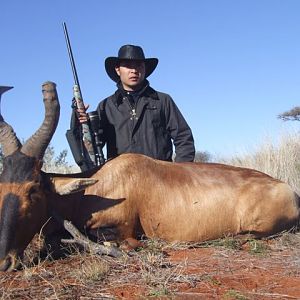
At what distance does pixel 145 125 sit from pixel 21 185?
3018 mm

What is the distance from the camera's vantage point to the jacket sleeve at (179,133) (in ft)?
23.4

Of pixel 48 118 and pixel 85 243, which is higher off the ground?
pixel 48 118

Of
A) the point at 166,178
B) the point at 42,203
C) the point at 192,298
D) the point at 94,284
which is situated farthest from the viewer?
the point at 166,178

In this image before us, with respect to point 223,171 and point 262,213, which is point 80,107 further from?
point 262,213

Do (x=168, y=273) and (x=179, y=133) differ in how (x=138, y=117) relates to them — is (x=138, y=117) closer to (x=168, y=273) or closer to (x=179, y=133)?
(x=179, y=133)

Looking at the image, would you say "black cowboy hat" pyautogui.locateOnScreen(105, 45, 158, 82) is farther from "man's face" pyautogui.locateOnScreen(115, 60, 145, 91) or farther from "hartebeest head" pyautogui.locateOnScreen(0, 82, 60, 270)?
"hartebeest head" pyautogui.locateOnScreen(0, 82, 60, 270)

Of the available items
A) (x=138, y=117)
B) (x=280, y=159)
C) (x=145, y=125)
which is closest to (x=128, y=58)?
(x=138, y=117)

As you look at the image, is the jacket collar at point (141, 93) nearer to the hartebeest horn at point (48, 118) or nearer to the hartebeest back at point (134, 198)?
the hartebeest back at point (134, 198)

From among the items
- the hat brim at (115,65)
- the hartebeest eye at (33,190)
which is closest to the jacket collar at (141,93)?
the hat brim at (115,65)

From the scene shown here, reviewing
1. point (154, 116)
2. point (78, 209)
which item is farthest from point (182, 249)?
point (154, 116)

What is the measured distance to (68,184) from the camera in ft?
15.0

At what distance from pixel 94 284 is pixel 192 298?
70 centimetres

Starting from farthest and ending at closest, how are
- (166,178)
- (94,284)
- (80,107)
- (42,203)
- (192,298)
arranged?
(80,107) < (166,178) < (42,203) < (94,284) < (192,298)

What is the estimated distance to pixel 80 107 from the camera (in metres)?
6.66
